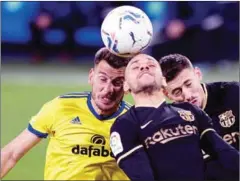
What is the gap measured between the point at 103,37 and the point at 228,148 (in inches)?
27.8

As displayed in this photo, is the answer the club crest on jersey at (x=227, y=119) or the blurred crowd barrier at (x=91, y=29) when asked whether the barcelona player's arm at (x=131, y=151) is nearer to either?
the club crest on jersey at (x=227, y=119)

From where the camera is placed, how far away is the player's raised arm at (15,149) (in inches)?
124

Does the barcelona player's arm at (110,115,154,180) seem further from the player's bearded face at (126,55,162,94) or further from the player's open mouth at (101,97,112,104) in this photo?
the player's open mouth at (101,97,112,104)

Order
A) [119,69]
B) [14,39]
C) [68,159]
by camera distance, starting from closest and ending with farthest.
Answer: [119,69]
[68,159]
[14,39]

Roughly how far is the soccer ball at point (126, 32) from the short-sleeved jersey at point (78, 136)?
0.35m

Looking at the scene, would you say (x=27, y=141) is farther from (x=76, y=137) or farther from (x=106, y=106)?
(x=106, y=106)

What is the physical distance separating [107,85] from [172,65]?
302mm

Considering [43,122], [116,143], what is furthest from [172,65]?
[43,122]

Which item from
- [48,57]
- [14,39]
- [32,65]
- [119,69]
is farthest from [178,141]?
[32,65]

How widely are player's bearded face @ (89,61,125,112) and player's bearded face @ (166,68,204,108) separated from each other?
0.22m

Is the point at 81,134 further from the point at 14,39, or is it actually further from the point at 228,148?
the point at 14,39

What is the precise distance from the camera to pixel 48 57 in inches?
218

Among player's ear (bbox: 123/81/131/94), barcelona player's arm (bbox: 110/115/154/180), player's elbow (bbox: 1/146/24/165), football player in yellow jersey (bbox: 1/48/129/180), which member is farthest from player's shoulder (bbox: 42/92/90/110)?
barcelona player's arm (bbox: 110/115/154/180)

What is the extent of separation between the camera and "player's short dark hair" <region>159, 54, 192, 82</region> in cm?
301
